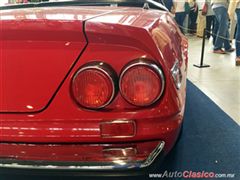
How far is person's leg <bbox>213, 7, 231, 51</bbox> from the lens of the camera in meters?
5.78

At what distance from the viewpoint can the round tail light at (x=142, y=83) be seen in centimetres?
97

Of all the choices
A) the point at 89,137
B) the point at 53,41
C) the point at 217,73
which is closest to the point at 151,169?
the point at 89,137

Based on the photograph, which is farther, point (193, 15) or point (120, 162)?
point (193, 15)

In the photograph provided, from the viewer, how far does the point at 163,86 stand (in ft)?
3.25

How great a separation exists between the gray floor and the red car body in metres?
1.91

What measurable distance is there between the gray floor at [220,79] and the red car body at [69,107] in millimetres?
1906

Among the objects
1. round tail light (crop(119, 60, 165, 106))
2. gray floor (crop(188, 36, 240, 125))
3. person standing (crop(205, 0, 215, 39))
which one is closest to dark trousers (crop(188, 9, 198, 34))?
person standing (crop(205, 0, 215, 39))

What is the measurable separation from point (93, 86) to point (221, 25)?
18.0ft

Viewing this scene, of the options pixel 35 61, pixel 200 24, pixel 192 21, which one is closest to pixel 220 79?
pixel 35 61

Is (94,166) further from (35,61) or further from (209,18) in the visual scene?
(209,18)

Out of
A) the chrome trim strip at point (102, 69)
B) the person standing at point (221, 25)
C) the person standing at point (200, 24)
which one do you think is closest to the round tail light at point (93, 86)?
the chrome trim strip at point (102, 69)

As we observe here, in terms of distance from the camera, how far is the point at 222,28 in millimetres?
5934

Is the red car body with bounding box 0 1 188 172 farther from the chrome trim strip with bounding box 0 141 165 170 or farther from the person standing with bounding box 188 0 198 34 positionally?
the person standing with bounding box 188 0 198 34

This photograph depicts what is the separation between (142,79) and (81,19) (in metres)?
0.34
